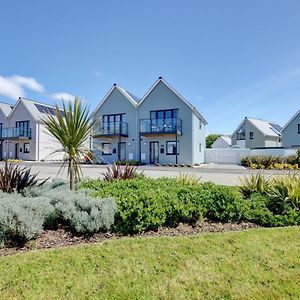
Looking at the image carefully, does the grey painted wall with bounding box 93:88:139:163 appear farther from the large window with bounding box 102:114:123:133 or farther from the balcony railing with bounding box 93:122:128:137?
the balcony railing with bounding box 93:122:128:137

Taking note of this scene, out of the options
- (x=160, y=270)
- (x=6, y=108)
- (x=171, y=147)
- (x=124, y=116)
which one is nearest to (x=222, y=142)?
(x=171, y=147)

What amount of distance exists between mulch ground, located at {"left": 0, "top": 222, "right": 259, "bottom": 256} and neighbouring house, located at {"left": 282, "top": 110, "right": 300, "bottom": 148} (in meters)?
33.6

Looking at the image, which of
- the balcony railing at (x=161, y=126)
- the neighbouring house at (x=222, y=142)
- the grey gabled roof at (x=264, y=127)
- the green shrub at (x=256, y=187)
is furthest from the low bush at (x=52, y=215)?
the neighbouring house at (x=222, y=142)

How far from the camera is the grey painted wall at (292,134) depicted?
111 feet

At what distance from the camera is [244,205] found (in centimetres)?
579

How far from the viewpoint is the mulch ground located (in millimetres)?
4234

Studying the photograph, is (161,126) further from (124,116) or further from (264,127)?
(264,127)

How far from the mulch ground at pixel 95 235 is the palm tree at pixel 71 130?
7.09 ft

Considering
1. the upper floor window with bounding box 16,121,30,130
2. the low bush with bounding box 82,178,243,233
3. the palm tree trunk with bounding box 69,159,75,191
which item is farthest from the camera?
the upper floor window with bounding box 16,121,30,130

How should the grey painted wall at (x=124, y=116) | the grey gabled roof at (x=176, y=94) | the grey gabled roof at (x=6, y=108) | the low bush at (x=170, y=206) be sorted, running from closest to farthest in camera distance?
1. the low bush at (x=170, y=206)
2. the grey gabled roof at (x=176, y=94)
3. the grey painted wall at (x=124, y=116)
4. the grey gabled roof at (x=6, y=108)

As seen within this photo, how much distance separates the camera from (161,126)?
28.5 meters

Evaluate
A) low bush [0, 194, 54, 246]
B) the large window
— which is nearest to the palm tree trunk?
low bush [0, 194, 54, 246]

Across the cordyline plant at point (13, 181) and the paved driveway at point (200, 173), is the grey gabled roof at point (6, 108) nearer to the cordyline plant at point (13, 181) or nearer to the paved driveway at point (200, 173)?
the paved driveway at point (200, 173)

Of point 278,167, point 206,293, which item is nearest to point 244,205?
point 206,293
